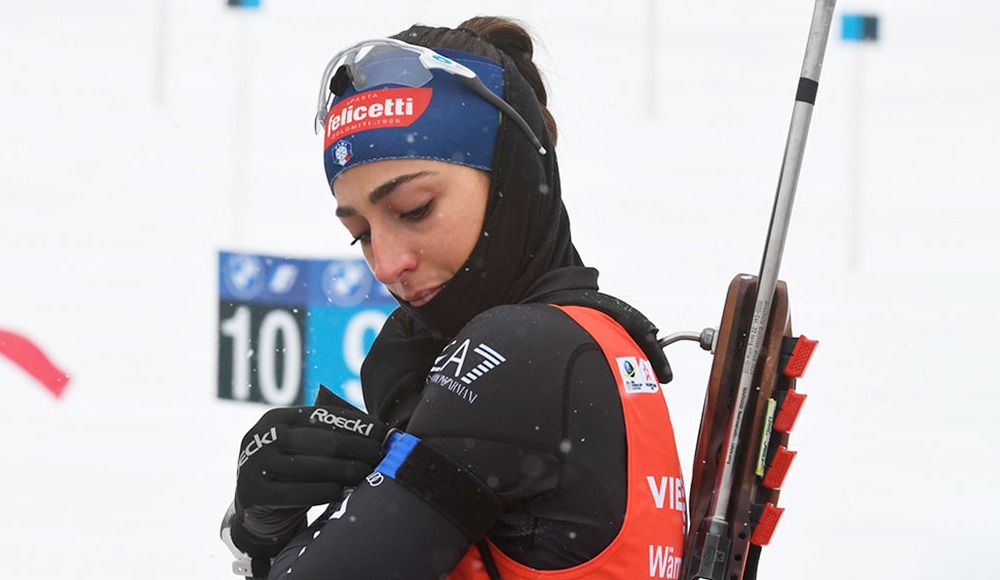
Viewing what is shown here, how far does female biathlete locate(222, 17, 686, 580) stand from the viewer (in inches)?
50.2

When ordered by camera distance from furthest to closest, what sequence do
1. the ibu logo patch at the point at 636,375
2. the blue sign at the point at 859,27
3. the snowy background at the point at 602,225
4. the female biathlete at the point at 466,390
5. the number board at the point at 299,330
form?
the blue sign at the point at 859,27 → the number board at the point at 299,330 → the snowy background at the point at 602,225 → the ibu logo patch at the point at 636,375 → the female biathlete at the point at 466,390

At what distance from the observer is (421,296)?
1607mm

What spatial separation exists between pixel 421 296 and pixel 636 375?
1.15 ft

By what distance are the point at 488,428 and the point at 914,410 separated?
4.33m

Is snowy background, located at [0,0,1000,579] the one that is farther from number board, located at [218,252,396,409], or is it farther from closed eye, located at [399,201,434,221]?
closed eye, located at [399,201,434,221]

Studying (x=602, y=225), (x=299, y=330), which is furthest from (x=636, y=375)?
(x=602, y=225)

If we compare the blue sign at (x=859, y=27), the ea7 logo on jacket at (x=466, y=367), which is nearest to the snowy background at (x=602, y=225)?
the blue sign at (x=859, y=27)

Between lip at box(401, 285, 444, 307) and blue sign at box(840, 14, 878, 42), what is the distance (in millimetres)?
6715

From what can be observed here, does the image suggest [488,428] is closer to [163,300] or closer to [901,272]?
[163,300]

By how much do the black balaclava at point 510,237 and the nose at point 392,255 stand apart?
2.6 inches

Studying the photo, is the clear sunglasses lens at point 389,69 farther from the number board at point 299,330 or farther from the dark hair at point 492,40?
the number board at point 299,330

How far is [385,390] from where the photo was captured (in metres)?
1.65

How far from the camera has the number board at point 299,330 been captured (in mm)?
4840

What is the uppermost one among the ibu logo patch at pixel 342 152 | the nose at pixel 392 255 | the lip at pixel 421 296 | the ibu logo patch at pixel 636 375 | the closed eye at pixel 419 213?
the ibu logo patch at pixel 342 152
